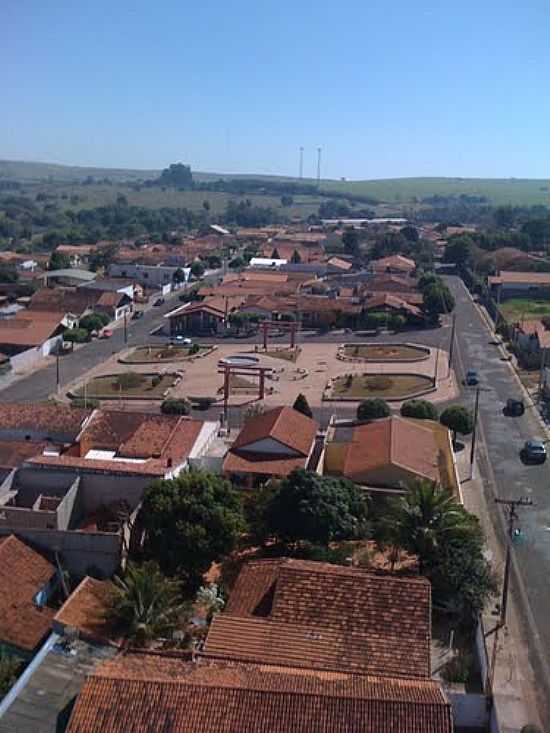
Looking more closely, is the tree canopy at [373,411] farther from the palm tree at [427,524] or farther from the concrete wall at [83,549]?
the concrete wall at [83,549]

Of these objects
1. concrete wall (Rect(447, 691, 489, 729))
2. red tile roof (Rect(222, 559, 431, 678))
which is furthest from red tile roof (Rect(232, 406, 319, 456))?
concrete wall (Rect(447, 691, 489, 729))

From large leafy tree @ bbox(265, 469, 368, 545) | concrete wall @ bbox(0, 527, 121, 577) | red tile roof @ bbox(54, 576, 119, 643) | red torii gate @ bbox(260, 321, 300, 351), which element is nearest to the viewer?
red tile roof @ bbox(54, 576, 119, 643)

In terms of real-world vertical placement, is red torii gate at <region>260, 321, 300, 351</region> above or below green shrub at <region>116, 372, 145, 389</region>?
above

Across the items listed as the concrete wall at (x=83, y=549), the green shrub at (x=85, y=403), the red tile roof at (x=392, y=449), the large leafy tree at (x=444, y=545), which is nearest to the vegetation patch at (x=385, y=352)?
the green shrub at (x=85, y=403)

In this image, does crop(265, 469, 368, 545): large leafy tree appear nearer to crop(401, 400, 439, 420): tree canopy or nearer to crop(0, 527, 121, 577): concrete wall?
crop(0, 527, 121, 577): concrete wall

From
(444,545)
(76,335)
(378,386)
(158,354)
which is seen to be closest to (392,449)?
(444,545)

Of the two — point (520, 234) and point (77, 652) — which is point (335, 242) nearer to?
point (520, 234)
